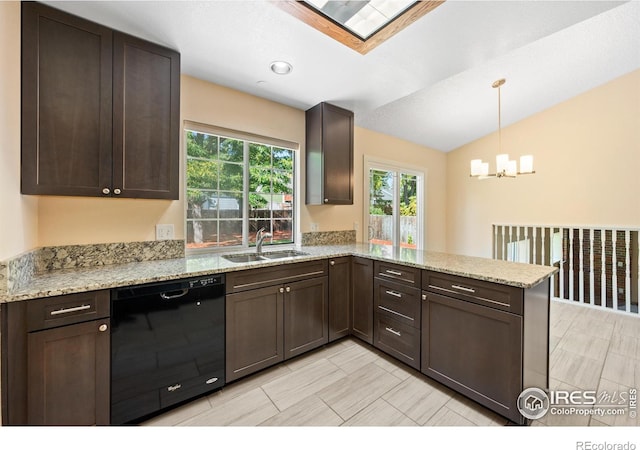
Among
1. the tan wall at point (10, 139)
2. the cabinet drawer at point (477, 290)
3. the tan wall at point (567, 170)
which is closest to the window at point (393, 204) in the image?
the tan wall at point (567, 170)

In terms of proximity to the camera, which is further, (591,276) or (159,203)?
(591,276)

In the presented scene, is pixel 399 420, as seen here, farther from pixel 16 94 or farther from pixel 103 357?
pixel 16 94

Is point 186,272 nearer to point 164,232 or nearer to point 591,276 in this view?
point 164,232

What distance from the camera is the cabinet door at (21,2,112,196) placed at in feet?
4.93

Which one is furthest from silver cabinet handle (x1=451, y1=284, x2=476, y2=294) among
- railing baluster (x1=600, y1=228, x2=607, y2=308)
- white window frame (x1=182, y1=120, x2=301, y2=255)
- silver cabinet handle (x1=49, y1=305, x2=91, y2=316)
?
railing baluster (x1=600, y1=228, x2=607, y2=308)

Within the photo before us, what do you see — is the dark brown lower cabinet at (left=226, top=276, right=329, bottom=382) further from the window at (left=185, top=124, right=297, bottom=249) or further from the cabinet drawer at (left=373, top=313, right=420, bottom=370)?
the window at (left=185, top=124, right=297, bottom=249)

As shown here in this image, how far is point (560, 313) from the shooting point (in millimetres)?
3455

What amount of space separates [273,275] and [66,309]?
1.18 m

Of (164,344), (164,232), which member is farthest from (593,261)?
(164,232)

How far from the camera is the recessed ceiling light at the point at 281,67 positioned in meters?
2.16

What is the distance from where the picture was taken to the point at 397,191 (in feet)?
14.4

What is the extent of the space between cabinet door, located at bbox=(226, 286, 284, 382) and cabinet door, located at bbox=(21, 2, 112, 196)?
1196mm

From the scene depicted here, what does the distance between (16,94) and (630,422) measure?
13.2ft

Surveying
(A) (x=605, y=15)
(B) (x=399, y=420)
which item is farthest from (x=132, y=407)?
(A) (x=605, y=15)
